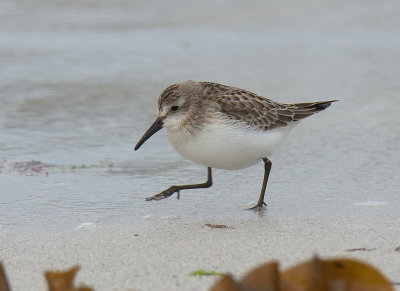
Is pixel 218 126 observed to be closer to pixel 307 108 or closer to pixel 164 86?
pixel 307 108

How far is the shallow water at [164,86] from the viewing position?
546cm

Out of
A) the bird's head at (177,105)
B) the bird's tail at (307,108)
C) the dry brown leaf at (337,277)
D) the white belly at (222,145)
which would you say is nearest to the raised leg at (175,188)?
the white belly at (222,145)

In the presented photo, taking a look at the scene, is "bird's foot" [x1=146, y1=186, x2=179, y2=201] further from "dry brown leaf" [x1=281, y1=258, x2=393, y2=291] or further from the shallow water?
"dry brown leaf" [x1=281, y1=258, x2=393, y2=291]

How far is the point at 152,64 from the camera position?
32.4ft

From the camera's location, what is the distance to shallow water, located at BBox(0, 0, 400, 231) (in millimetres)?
5461

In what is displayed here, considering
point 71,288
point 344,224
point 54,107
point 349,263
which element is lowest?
point 54,107

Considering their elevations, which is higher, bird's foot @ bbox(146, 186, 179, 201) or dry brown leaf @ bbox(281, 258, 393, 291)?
dry brown leaf @ bbox(281, 258, 393, 291)

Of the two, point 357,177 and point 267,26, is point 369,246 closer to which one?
point 357,177

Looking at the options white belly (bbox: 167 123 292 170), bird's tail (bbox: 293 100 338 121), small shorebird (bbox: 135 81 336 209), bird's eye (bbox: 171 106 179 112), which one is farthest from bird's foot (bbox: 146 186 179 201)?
bird's tail (bbox: 293 100 338 121)

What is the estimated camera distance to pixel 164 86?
8.86m

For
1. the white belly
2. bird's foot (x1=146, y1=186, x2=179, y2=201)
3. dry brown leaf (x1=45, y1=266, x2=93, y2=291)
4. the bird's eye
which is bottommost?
bird's foot (x1=146, y1=186, x2=179, y2=201)

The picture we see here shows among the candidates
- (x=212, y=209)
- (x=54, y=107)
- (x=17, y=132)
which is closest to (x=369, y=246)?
(x=212, y=209)

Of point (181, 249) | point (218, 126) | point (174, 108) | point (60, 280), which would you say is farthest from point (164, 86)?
point (60, 280)

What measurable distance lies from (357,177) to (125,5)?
25.2ft
